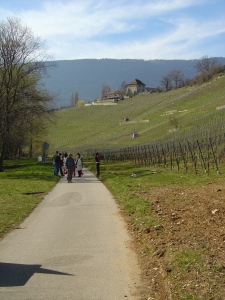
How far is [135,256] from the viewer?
7.30 m

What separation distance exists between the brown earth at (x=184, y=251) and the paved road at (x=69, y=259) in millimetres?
270

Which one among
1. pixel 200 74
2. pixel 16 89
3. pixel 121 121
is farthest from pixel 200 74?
pixel 16 89

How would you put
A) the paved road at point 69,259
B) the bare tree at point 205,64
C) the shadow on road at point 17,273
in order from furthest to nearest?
the bare tree at point 205,64 < the shadow on road at point 17,273 < the paved road at point 69,259

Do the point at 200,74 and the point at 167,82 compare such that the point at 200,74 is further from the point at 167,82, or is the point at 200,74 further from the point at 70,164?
the point at 70,164

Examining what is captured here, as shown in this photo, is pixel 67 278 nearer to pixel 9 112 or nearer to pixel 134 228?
pixel 134 228

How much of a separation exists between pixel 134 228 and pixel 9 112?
79.8 ft

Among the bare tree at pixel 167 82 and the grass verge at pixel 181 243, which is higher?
the bare tree at pixel 167 82

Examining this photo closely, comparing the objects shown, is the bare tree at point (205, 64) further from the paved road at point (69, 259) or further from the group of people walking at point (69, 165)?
the paved road at point (69, 259)

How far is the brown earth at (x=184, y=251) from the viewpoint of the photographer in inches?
207

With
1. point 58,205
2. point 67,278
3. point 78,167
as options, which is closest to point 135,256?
point 67,278

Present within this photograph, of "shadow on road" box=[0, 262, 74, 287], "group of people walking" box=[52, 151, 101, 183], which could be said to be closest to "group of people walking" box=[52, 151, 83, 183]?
"group of people walking" box=[52, 151, 101, 183]

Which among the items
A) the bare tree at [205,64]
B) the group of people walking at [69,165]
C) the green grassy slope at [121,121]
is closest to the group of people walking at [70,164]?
the group of people walking at [69,165]

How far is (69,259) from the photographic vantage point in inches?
281

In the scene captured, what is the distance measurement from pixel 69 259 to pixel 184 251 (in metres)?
2.00
